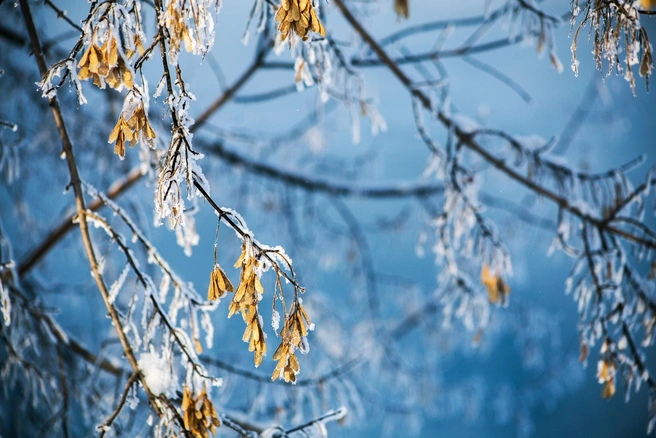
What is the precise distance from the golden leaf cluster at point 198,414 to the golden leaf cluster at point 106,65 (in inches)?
16.7

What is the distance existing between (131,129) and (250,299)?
262 millimetres

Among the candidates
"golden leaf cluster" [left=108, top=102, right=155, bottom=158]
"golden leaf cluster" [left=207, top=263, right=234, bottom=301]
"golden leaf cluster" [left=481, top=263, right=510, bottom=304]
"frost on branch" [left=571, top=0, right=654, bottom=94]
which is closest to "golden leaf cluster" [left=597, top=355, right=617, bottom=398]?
"golden leaf cluster" [left=481, top=263, right=510, bottom=304]

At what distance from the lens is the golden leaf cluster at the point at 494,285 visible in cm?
140

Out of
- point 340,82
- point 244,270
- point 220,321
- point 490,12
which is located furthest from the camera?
point 220,321

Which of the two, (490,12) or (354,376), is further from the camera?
(354,376)

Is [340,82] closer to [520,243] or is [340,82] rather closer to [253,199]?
[253,199]

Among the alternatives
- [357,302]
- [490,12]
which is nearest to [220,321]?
[357,302]

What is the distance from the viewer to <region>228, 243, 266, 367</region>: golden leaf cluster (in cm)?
62

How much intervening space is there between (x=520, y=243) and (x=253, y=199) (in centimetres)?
186

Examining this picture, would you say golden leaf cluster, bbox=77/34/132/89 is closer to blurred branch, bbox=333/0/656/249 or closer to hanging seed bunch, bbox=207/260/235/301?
hanging seed bunch, bbox=207/260/235/301

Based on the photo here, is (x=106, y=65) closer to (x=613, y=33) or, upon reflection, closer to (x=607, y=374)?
(x=613, y=33)

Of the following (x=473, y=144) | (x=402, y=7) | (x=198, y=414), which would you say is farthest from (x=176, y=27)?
(x=473, y=144)

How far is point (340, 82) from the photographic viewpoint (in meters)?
1.33

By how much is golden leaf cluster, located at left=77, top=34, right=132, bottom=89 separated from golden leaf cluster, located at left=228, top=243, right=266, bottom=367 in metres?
0.25
